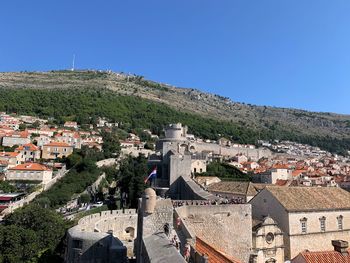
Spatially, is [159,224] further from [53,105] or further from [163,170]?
[53,105]

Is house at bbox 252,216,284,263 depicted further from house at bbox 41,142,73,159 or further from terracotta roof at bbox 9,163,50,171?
house at bbox 41,142,73,159

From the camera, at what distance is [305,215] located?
25.6 meters

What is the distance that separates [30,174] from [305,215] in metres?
39.5

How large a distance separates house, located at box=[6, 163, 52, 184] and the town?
0.15 m

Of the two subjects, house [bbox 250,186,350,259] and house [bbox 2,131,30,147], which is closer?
house [bbox 250,186,350,259]

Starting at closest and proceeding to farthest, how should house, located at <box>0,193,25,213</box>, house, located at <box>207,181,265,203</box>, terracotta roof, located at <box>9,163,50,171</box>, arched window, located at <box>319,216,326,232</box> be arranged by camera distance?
arched window, located at <box>319,216,326,232</box> → house, located at <box>207,181,265,203</box> → house, located at <box>0,193,25,213</box> → terracotta roof, located at <box>9,163,50,171</box>

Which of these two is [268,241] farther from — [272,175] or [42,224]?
[272,175]

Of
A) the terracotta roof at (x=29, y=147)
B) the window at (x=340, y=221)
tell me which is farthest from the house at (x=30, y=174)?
the window at (x=340, y=221)

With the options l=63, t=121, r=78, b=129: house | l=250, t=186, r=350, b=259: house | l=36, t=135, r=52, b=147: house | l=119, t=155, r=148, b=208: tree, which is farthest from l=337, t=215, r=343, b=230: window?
l=63, t=121, r=78, b=129: house

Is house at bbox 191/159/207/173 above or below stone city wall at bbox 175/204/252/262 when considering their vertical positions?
above

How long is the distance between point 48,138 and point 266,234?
56302mm

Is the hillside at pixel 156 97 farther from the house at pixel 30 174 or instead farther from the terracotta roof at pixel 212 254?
the terracotta roof at pixel 212 254

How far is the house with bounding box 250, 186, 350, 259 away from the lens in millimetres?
24953

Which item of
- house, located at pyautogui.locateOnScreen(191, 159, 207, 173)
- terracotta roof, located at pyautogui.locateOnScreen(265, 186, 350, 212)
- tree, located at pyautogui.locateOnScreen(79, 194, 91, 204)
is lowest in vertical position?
tree, located at pyautogui.locateOnScreen(79, 194, 91, 204)
